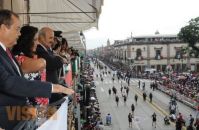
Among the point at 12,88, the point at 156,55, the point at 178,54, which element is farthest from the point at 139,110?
the point at 178,54

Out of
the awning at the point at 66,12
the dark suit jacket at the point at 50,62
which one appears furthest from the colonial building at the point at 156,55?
the dark suit jacket at the point at 50,62

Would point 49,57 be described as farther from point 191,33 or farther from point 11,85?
point 191,33

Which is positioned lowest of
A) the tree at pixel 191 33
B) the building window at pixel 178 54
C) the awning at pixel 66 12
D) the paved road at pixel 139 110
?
the paved road at pixel 139 110

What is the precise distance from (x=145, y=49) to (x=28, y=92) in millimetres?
86310

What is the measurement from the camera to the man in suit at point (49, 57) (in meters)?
4.33

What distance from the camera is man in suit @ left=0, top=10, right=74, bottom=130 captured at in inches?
104

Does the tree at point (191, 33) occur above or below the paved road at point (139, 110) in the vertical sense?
above

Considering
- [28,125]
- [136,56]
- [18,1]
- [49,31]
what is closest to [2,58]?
[28,125]

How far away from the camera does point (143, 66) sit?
291 feet

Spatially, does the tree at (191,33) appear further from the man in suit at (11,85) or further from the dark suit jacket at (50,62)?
the man in suit at (11,85)

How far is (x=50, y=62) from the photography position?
436 cm

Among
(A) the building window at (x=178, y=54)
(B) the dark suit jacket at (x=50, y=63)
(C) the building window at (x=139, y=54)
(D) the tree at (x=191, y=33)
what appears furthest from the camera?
(A) the building window at (x=178, y=54)

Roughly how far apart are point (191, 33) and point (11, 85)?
222 ft

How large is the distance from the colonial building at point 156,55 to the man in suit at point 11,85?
276 feet
